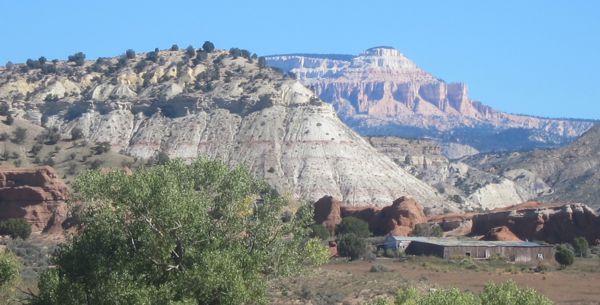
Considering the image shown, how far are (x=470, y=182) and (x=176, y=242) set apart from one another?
14968cm

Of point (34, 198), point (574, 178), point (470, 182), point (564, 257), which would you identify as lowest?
point (564, 257)

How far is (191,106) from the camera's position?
14325 cm

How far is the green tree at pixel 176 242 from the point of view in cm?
3188

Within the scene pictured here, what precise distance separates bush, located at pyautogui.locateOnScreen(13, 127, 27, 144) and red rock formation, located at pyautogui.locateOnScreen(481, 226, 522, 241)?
47.5 metres

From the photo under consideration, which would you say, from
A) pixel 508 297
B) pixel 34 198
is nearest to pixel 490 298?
pixel 508 297

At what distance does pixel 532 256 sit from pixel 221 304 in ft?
186

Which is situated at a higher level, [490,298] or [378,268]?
[490,298]

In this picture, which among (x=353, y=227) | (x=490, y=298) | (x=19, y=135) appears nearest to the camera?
(x=490, y=298)

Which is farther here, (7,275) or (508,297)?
(7,275)

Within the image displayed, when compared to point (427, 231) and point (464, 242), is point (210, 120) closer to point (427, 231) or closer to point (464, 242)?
point (427, 231)

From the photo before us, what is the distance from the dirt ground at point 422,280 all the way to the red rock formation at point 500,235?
11.0 meters

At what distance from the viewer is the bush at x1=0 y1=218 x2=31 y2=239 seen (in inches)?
3332

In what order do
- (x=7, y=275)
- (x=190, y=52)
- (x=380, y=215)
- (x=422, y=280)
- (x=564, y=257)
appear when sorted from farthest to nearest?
1. (x=190, y=52)
2. (x=380, y=215)
3. (x=564, y=257)
4. (x=422, y=280)
5. (x=7, y=275)

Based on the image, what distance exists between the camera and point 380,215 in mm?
104562
